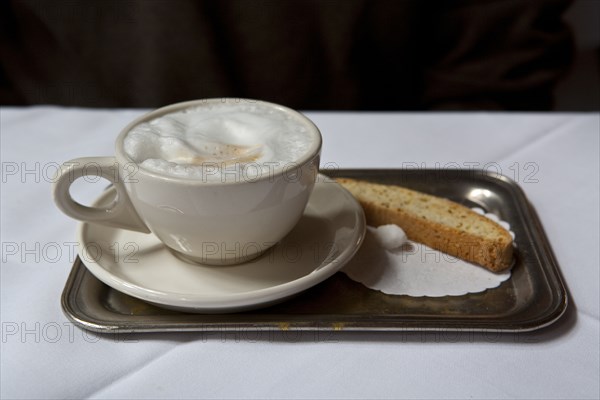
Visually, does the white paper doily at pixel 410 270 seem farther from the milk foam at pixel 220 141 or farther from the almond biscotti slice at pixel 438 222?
the milk foam at pixel 220 141

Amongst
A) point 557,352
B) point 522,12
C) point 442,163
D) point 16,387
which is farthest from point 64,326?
point 522,12

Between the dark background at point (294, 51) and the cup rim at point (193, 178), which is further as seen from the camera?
the dark background at point (294, 51)

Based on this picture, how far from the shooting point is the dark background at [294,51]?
4.88ft

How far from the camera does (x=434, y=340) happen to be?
2.04ft

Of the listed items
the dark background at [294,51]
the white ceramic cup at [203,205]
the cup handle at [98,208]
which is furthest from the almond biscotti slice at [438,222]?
the dark background at [294,51]

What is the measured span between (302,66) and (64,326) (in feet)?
3.48

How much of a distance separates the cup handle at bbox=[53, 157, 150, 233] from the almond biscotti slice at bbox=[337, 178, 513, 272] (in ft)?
0.94

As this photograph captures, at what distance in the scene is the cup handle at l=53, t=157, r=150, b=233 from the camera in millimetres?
663

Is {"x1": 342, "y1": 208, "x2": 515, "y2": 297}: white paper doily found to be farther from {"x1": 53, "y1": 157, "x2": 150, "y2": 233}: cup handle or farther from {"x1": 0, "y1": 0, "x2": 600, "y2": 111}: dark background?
{"x1": 0, "y1": 0, "x2": 600, "y2": 111}: dark background

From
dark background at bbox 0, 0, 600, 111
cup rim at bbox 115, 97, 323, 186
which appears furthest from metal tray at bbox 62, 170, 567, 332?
dark background at bbox 0, 0, 600, 111

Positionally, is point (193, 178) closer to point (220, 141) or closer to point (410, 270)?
point (220, 141)

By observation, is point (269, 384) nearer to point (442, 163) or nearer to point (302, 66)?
point (442, 163)

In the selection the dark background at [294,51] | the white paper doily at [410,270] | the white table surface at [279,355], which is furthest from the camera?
the dark background at [294,51]

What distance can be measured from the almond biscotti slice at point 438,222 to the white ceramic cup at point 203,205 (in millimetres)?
163
